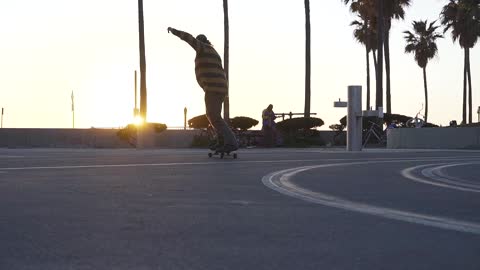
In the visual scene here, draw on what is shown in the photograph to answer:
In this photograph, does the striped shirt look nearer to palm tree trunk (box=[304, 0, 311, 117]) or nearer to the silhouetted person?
the silhouetted person

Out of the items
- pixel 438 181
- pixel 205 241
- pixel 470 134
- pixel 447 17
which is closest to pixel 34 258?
pixel 205 241

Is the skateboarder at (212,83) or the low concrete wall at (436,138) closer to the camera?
the skateboarder at (212,83)

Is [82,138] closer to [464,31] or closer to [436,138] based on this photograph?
[436,138]

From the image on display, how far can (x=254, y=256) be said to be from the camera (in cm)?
364

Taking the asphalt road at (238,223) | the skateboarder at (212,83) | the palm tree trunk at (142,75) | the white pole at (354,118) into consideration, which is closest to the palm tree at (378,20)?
the palm tree trunk at (142,75)

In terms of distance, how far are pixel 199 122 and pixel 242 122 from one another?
334cm

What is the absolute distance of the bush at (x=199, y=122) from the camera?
39.5 metres

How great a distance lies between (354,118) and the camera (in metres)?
20.2

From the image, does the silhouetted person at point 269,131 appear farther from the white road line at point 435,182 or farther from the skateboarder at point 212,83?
the white road line at point 435,182

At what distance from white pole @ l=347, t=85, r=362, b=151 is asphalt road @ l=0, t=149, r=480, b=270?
11476 millimetres

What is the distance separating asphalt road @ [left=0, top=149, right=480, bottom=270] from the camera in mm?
3578

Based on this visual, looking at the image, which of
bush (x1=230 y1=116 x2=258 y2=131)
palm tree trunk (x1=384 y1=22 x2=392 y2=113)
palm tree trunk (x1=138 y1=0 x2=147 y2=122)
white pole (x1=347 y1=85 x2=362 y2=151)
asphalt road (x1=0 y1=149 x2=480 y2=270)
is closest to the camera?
asphalt road (x1=0 y1=149 x2=480 y2=270)

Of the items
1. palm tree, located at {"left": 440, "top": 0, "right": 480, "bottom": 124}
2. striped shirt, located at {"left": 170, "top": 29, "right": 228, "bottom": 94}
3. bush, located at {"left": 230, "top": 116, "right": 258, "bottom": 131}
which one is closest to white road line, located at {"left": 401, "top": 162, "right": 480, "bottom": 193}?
striped shirt, located at {"left": 170, "top": 29, "right": 228, "bottom": 94}

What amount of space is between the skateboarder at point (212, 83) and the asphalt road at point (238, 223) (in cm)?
540
